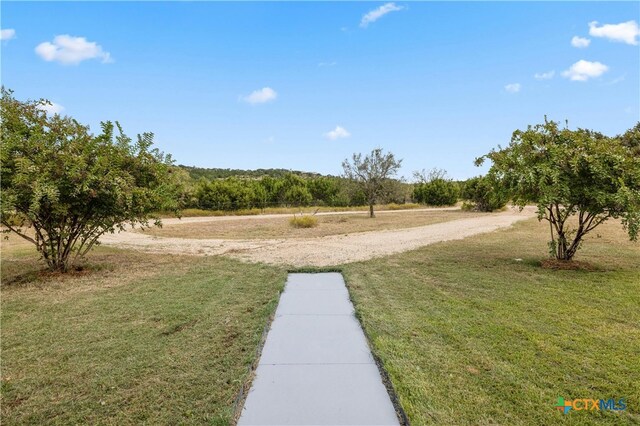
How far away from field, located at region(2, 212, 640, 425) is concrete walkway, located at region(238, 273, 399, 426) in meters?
0.15

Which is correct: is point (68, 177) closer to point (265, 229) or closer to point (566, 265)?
point (566, 265)

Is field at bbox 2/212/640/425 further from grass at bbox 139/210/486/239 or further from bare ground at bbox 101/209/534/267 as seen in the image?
grass at bbox 139/210/486/239

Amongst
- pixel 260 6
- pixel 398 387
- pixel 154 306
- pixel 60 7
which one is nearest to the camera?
pixel 398 387

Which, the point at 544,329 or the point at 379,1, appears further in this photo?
the point at 379,1

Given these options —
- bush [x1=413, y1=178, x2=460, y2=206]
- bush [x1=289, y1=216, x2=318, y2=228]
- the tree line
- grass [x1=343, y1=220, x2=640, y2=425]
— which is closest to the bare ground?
grass [x1=343, y1=220, x2=640, y2=425]

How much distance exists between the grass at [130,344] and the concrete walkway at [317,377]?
0.18 metres

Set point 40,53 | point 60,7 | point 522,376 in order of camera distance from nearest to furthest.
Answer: point 522,376
point 60,7
point 40,53

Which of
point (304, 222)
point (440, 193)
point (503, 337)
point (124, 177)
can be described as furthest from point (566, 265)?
point (440, 193)

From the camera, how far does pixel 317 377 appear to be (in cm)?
266

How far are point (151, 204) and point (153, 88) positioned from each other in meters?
8.58

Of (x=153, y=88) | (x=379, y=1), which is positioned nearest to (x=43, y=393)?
(x=379, y=1)

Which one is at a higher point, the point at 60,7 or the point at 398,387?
the point at 60,7

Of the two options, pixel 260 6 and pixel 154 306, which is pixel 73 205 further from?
pixel 260 6

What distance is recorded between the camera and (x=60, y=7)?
8.24 metres
